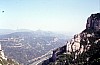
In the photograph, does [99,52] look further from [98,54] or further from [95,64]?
[95,64]

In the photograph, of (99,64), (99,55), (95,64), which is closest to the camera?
(99,64)

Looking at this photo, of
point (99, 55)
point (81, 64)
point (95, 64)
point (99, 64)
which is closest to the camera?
point (99, 64)

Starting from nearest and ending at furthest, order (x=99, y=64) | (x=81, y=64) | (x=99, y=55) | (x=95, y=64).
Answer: (x=99, y=64)
(x=95, y=64)
(x=99, y=55)
(x=81, y=64)

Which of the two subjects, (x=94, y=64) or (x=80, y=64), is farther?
(x=80, y=64)

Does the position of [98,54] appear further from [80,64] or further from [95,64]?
[95,64]

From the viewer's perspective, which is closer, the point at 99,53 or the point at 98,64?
the point at 98,64

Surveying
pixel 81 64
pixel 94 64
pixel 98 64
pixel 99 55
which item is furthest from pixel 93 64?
pixel 81 64

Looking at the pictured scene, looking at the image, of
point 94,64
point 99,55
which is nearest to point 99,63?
point 94,64
